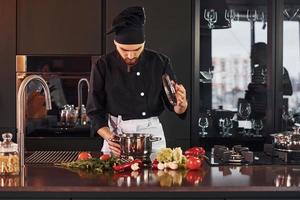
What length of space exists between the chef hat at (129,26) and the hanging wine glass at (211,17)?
1.42 metres

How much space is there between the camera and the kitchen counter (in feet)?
5.78

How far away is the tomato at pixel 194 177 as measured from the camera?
188 centimetres

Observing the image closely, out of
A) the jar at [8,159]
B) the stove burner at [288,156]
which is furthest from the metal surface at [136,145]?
the stove burner at [288,156]

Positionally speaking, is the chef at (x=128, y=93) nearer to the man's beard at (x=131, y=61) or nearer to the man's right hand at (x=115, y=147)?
the man's beard at (x=131, y=61)

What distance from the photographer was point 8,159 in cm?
196

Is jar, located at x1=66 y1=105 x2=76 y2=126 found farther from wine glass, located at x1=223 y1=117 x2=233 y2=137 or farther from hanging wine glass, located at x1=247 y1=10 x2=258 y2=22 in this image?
hanging wine glass, located at x1=247 y1=10 x2=258 y2=22

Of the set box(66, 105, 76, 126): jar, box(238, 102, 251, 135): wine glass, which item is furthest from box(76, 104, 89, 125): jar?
box(238, 102, 251, 135): wine glass

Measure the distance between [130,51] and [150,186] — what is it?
926mm

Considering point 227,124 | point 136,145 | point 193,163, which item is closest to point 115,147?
point 136,145

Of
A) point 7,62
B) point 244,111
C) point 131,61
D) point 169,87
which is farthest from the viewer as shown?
point 244,111

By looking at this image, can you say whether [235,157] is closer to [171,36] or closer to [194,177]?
[194,177]

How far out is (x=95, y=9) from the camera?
3.57m

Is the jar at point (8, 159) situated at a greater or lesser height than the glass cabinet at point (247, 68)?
lesser
